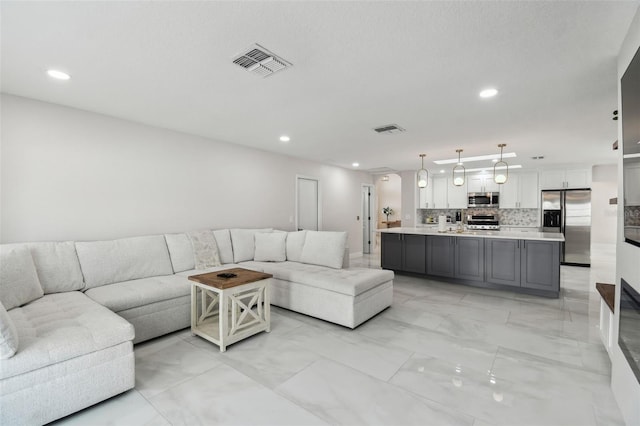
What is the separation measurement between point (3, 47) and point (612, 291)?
522 cm

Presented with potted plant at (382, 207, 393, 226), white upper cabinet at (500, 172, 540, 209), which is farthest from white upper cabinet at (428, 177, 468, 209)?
potted plant at (382, 207, 393, 226)

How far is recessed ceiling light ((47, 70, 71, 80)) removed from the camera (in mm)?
2566

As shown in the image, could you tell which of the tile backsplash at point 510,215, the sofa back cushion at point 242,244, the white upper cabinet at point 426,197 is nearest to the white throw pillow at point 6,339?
the sofa back cushion at point 242,244

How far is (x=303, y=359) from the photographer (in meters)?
2.59

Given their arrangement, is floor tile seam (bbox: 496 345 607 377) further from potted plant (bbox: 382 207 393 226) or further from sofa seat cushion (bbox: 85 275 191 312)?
potted plant (bbox: 382 207 393 226)

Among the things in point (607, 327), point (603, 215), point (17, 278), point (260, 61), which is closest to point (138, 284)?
point (17, 278)

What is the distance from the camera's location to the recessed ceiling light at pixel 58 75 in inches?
101

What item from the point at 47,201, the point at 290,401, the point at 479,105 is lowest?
the point at 290,401

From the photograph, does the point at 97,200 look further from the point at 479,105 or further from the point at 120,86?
the point at 479,105

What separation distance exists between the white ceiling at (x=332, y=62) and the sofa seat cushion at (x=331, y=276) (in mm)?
1916

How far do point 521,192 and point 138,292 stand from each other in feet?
27.5

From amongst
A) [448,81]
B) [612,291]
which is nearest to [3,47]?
[448,81]

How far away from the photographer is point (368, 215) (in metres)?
8.74

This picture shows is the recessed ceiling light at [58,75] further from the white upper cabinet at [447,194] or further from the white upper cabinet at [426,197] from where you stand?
the white upper cabinet at [447,194]
